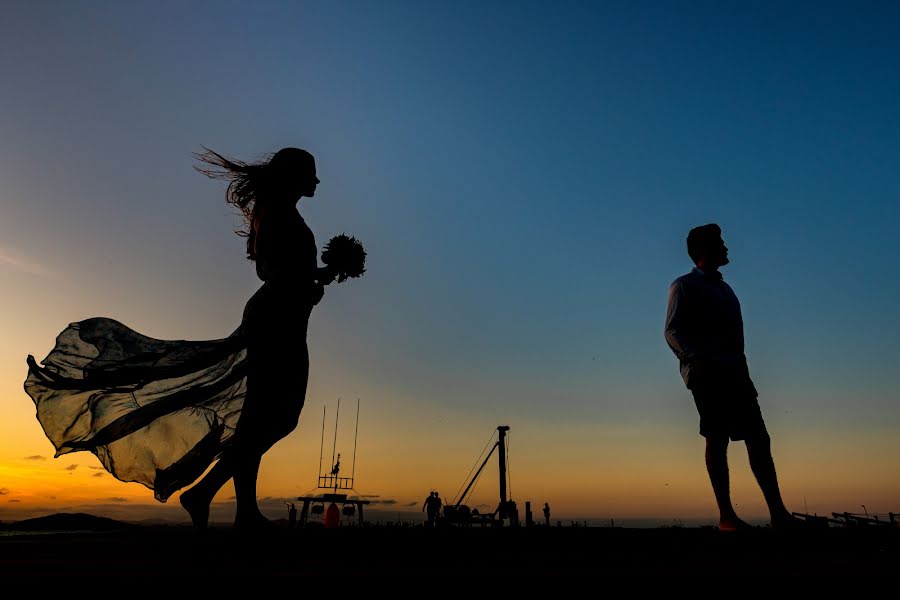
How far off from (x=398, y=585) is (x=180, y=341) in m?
4.10

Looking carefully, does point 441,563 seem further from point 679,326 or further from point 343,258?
point 679,326

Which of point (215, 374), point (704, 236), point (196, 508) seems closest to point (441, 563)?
point (196, 508)

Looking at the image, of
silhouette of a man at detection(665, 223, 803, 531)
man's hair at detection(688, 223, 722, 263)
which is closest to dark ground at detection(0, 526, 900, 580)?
silhouette of a man at detection(665, 223, 803, 531)

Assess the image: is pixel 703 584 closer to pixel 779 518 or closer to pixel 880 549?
pixel 880 549

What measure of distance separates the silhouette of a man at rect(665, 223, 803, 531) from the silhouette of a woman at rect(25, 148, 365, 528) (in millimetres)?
2522

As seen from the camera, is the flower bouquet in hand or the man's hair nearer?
the flower bouquet in hand

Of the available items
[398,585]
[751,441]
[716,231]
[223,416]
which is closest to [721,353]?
[751,441]

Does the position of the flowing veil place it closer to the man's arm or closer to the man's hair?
the man's arm

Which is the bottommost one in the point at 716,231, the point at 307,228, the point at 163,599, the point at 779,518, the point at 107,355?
the point at 163,599

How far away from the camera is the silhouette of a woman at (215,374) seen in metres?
4.48

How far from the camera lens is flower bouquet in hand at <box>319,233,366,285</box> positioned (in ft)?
15.6

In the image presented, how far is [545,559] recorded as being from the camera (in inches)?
89.7

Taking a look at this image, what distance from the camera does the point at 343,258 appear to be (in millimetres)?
4777

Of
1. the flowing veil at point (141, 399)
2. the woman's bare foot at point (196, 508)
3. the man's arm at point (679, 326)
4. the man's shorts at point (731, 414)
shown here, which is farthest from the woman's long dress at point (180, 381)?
the man's shorts at point (731, 414)
